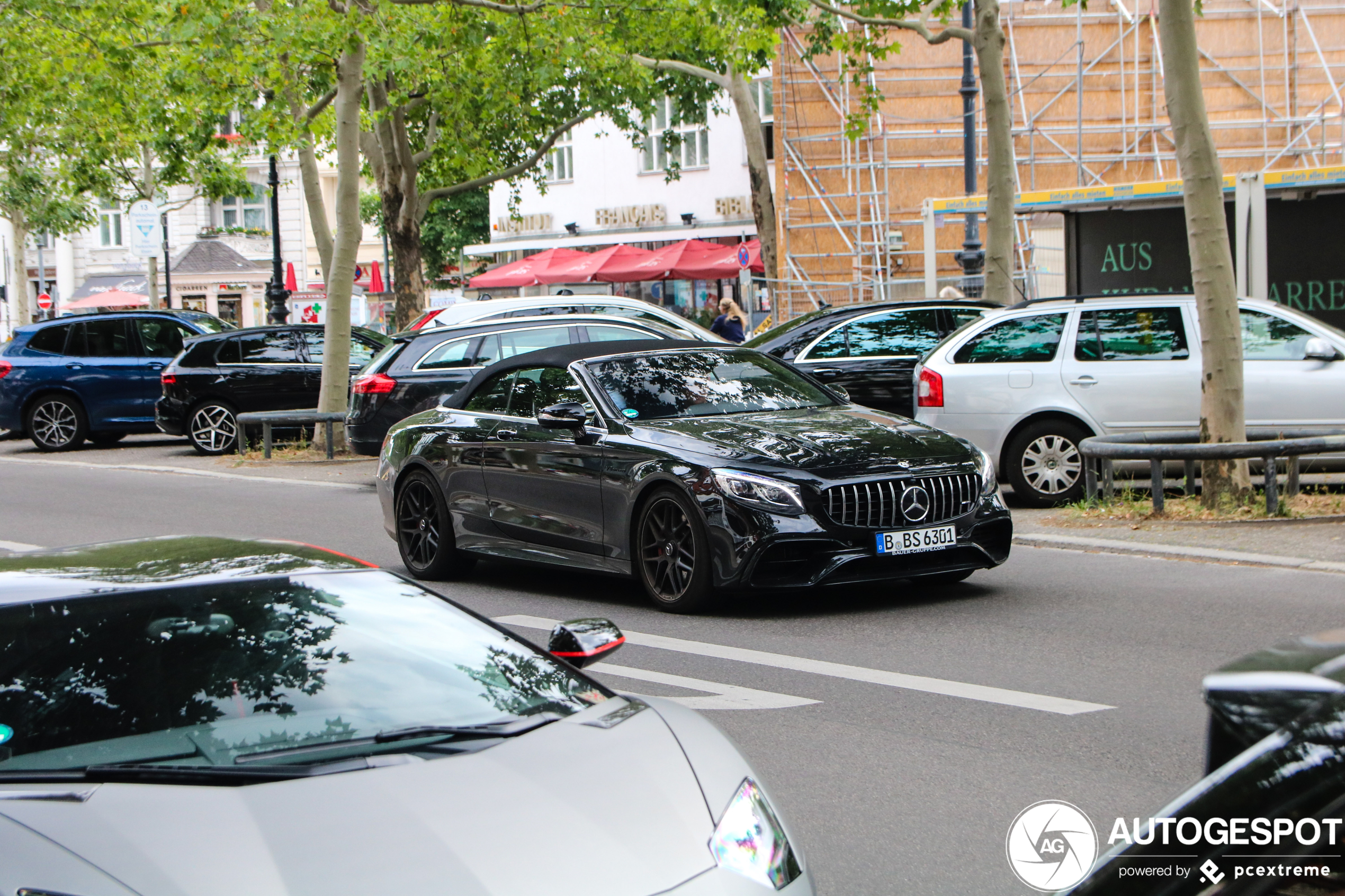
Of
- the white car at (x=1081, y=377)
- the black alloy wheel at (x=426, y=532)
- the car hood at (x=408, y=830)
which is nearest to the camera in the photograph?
the car hood at (x=408, y=830)

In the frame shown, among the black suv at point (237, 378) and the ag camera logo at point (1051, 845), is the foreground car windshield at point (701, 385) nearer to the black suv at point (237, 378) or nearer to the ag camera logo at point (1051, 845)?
the ag camera logo at point (1051, 845)

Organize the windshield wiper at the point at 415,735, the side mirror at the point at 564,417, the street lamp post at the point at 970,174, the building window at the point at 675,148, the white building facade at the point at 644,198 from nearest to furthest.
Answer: the windshield wiper at the point at 415,735
the side mirror at the point at 564,417
the street lamp post at the point at 970,174
the white building facade at the point at 644,198
the building window at the point at 675,148

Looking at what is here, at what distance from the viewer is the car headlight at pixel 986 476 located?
8.79 m

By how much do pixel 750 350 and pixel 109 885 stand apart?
768 centimetres

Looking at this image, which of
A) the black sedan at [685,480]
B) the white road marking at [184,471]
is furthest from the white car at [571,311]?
the black sedan at [685,480]

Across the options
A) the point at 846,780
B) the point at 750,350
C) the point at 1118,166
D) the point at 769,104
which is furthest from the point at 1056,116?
the point at 846,780

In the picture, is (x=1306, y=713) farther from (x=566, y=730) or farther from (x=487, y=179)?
(x=487, y=179)

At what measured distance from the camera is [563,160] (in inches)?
2147

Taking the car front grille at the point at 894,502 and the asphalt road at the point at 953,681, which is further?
the car front grille at the point at 894,502

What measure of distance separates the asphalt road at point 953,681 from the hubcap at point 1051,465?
2163 millimetres

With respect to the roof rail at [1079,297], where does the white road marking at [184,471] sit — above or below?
below

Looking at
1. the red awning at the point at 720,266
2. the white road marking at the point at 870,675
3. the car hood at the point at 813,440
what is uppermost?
the red awning at the point at 720,266

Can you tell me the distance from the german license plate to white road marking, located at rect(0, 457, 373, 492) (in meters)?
9.43

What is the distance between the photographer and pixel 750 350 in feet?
33.3
